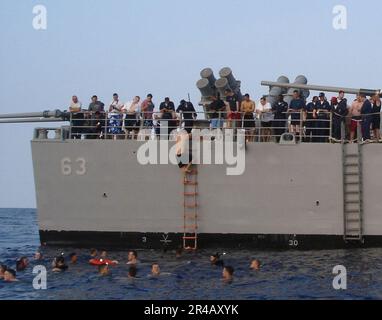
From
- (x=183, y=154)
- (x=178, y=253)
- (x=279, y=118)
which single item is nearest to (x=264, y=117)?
(x=279, y=118)

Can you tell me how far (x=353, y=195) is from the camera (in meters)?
25.5

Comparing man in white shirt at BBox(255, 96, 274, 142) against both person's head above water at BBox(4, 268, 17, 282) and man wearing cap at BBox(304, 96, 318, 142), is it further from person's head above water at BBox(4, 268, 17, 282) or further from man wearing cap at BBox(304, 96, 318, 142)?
person's head above water at BBox(4, 268, 17, 282)

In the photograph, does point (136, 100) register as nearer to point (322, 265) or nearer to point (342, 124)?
point (342, 124)

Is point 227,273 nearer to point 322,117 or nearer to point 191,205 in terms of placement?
point 191,205

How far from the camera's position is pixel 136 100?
27969mm

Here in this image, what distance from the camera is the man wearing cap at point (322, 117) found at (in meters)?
26.4

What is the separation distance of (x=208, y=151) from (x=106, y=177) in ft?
10.7

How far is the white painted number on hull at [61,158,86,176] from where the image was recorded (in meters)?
26.6

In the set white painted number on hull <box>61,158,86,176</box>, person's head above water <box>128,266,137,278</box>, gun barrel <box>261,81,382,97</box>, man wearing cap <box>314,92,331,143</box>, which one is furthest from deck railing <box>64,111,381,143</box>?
person's head above water <box>128,266,137,278</box>

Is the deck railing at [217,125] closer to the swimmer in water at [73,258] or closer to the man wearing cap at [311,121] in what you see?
the man wearing cap at [311,121]

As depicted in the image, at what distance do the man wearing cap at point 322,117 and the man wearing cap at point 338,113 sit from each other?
0.20m
